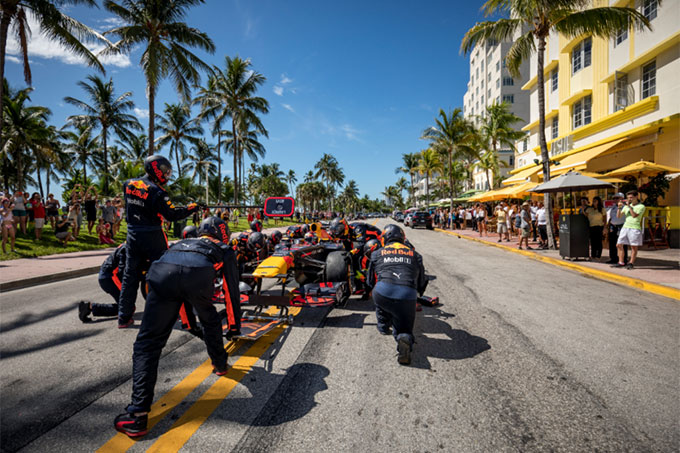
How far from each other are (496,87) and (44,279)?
56.2 m

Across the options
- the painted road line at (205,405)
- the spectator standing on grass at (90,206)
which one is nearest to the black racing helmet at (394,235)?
the painted road line at (205,405)

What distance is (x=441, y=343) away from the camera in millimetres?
3834

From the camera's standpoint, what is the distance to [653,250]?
11.1 m

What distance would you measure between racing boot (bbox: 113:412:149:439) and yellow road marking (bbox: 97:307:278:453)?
4 centimetres

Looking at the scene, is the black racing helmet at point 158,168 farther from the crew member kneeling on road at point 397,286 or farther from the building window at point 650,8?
the building window at point 650,8

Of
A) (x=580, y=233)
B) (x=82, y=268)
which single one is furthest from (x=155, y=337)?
(x=580, y=233)

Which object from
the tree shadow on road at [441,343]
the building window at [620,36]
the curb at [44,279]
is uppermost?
the building window at [620,36]

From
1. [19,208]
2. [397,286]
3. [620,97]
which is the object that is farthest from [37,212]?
[620,97]

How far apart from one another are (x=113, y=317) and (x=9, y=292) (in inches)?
Result: 143

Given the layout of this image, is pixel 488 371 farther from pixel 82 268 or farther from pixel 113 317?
pixel 82 268

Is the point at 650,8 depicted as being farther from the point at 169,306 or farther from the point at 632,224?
the point at 169,306

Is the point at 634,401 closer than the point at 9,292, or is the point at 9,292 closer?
the point at 634,401

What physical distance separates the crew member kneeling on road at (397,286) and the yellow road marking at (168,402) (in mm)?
1796

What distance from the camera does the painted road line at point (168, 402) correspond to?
213 centimetres
